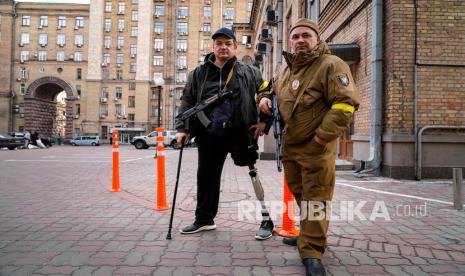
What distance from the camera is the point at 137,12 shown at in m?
61.1

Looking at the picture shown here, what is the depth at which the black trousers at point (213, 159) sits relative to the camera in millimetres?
3916

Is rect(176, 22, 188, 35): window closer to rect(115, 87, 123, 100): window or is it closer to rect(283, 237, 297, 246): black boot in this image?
rect(115, 87, 123, 100): window

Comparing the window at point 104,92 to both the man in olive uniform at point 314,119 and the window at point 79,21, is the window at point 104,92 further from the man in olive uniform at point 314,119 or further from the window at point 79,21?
the man in olive uniform at point 314,119

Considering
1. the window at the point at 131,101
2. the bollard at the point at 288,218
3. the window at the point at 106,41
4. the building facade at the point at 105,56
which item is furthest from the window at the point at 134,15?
the bollard at the point at 288,218

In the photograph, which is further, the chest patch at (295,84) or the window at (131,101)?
the window at (131,101)

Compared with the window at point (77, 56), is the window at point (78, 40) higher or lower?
higher

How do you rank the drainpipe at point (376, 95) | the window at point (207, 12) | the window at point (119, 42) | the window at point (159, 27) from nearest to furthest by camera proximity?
the drainpipe at point (376, 95) → the window at point (119, 42) → the window at point (159, 27) → the window at point (207, 12)

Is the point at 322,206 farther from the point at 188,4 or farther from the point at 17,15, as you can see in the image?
the point at 17,15

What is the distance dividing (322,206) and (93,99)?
6203cm

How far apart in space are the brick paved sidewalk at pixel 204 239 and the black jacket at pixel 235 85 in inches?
50.6

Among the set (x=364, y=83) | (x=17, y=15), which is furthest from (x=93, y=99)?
(x=364, y=83)

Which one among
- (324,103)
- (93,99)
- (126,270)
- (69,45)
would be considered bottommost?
(126,270)

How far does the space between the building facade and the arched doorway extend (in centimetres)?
16

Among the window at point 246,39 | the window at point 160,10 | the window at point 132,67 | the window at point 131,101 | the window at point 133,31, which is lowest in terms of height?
the window at point 131,101
